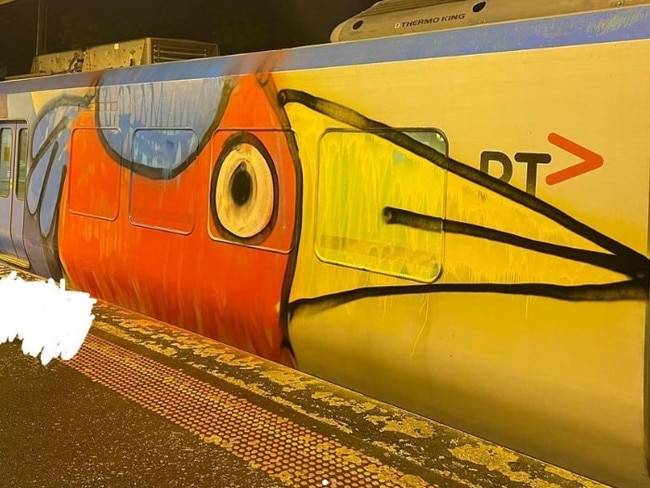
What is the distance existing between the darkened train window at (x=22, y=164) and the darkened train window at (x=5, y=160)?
182 millimetres

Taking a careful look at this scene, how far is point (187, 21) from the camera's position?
1005cm

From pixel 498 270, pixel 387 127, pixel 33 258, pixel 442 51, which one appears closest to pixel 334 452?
pixel 498 270

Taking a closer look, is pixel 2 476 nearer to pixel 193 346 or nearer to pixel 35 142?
pixel 193 346

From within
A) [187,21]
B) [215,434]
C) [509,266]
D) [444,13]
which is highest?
[187,21]

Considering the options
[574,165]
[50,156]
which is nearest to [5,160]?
[50,156]

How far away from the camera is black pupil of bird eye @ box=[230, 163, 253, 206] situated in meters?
3.61

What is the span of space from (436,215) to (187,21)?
8.21 m

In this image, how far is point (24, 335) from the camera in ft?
11.3

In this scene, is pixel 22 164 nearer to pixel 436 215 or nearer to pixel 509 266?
pixel 436 215

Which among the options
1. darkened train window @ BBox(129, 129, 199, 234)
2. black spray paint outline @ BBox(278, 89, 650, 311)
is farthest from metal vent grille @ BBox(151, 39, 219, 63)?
black spray paint outline @ BBox(278, 89, 650, 311)

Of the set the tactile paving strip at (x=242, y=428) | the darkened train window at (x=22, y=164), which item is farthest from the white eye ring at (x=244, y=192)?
the darkened train window at (x=22, y=164)

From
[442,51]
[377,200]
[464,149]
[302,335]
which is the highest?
[442,51]

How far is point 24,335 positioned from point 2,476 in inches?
57.0

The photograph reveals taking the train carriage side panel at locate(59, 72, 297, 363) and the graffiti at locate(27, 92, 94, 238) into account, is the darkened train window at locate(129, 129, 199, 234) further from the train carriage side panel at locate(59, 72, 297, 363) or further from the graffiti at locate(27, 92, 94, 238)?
the graffiti at locate(27, 92, 94, 238)
